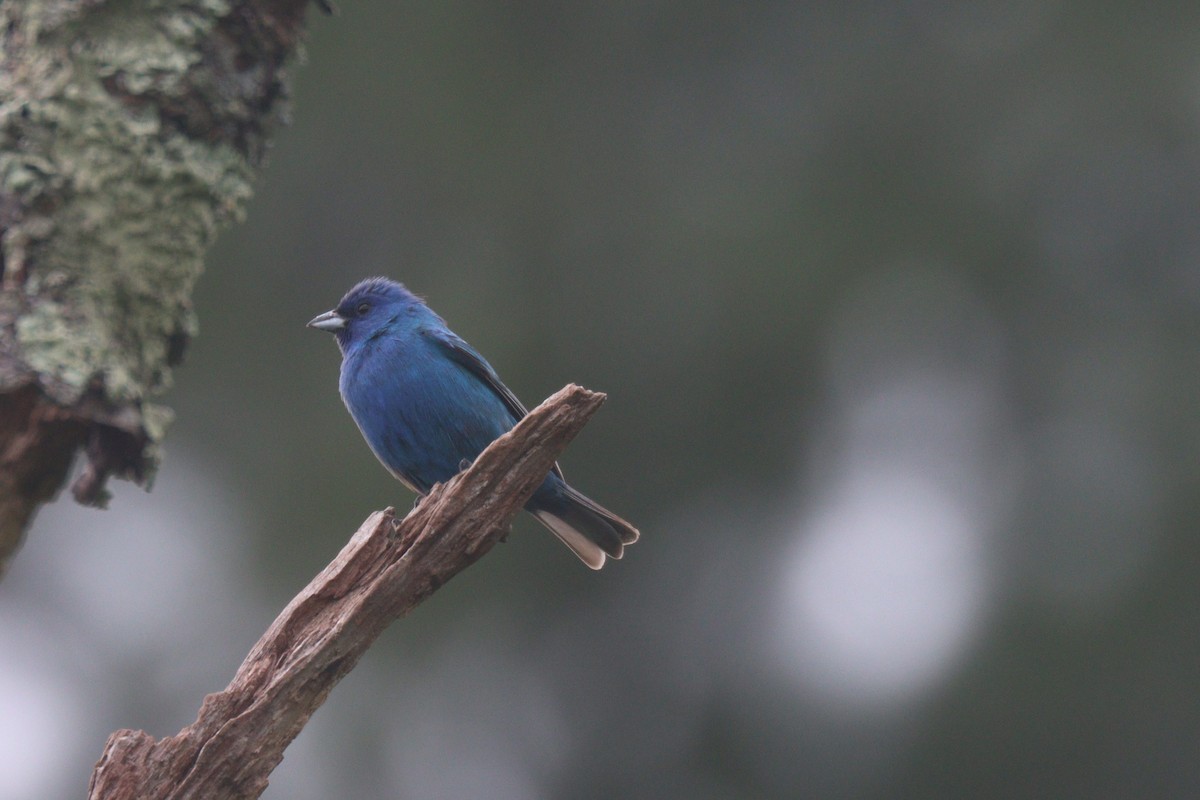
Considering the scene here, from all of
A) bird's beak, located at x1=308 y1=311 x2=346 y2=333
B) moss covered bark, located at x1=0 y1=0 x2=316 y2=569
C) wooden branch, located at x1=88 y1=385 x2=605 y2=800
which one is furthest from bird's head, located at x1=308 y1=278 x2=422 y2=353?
moss covered bark, located at x1=0 y1=0 x2=316 y2=569

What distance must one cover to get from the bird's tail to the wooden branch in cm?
197

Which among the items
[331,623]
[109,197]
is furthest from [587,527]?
[109,197]

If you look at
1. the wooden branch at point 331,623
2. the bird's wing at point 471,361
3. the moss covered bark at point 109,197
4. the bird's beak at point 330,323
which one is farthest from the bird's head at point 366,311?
the moss covered bark at point 109,197

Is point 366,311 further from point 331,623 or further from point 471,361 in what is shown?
point 331,623

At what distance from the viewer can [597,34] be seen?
36.8ft

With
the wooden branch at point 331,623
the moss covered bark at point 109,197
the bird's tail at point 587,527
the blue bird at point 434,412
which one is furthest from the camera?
the bird's tail at point 587,527

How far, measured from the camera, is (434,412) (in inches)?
211

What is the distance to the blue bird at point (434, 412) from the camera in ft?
17.6

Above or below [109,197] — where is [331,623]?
below

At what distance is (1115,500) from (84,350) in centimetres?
800

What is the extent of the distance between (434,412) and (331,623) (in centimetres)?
226

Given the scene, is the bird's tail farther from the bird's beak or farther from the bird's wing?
the bird's beak

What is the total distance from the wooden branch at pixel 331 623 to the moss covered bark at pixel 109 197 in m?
0.88

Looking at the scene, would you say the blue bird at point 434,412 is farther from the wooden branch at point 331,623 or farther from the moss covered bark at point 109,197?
the moss covered bark at point 109,197
